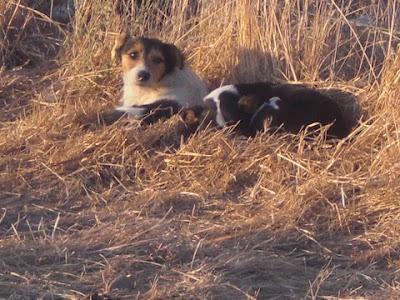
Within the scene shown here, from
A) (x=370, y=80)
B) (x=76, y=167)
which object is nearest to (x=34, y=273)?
(x=76, y=167)

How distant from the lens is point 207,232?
4.75 meters

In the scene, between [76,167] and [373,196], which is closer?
[373,196]

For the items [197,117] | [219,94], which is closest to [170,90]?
[219,94]

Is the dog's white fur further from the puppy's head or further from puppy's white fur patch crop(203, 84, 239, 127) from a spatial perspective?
the puppy's head

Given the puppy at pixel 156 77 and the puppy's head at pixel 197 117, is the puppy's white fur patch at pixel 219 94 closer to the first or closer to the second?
the puppy's head at pixel 197 117

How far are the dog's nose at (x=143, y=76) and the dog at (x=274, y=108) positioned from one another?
1.70ft

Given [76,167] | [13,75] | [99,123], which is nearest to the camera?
[76,167]

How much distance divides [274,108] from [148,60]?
1.03 meters

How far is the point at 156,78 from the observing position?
667 cm

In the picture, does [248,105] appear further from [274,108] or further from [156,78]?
[156,78]

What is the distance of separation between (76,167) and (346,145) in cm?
144

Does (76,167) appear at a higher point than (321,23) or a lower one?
lower

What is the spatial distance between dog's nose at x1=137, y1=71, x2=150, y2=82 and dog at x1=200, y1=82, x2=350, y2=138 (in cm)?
52

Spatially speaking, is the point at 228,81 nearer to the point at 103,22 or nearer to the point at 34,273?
the point at 103,22
